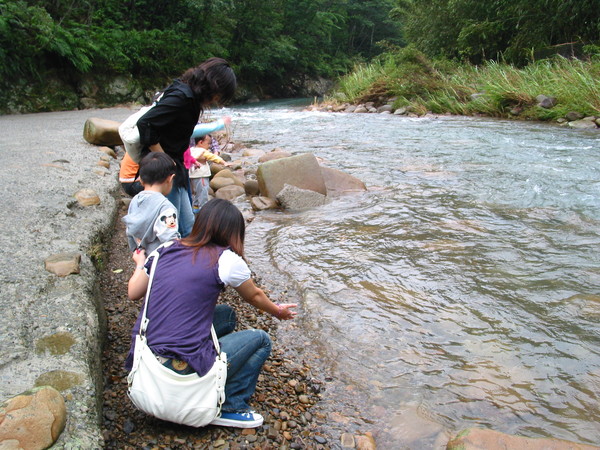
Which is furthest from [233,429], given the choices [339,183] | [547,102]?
[547,102]

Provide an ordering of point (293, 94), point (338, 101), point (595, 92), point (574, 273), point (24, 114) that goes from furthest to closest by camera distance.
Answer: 1. point (293, 94)
2. point (338, 101)
3. point (24, 114)
4. point (595, 92)
5. point (574, 273)

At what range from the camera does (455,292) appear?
336 cm

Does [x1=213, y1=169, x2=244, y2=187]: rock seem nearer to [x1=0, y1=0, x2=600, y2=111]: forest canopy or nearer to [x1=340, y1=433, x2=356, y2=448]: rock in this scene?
[x1=340, y1=433, x2=356, y2=448]: rock

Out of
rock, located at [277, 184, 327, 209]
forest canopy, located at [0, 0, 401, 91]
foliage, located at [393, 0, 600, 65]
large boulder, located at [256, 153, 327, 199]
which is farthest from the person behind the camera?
foliage, located at [393, 0, 600, 65]

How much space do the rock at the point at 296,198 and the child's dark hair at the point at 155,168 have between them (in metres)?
3.06

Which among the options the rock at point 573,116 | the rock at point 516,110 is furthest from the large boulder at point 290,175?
the rock at point 516,110

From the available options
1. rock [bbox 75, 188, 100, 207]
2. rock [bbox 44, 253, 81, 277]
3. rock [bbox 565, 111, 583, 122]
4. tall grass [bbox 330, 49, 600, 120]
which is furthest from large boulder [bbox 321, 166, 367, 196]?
tall grass [bbox 330, 49, 600, 120]

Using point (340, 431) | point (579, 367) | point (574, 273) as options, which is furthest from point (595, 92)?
point (340, 431)

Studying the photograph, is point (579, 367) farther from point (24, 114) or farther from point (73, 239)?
point (24, 114)

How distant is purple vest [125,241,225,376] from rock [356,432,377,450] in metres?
0.77

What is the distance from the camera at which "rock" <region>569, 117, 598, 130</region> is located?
9.77m

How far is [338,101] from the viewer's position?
18.7 meters

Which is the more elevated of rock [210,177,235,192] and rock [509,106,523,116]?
rock [210,177,235,192]

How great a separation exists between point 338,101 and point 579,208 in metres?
14.7
